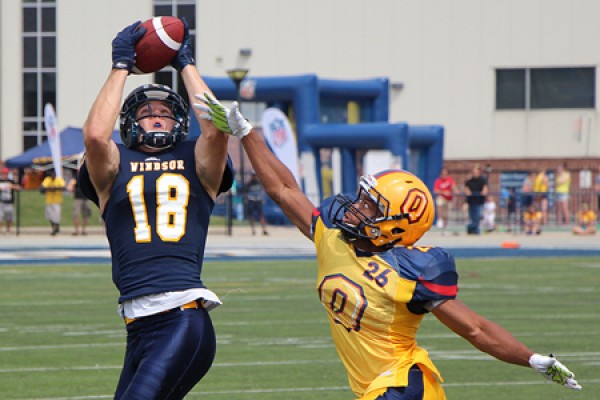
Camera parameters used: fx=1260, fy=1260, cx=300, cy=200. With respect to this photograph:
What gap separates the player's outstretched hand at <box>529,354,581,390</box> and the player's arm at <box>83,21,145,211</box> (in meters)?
1.99

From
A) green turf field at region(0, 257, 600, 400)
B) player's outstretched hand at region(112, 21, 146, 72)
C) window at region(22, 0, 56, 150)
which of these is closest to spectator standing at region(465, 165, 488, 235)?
green turf field at region(0, 257, 600, 400)

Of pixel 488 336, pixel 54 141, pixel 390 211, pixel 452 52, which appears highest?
pixel 452 52

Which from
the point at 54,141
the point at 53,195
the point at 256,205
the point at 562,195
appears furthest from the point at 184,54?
the point at 562,195

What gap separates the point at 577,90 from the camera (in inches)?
1781

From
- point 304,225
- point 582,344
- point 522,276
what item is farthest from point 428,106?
point 304,225

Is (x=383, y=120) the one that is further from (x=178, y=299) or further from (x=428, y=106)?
(x=178, y=299)

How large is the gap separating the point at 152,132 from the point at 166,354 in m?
1.02

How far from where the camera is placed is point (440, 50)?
148 ft

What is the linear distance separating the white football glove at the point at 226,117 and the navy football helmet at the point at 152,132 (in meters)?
0.11

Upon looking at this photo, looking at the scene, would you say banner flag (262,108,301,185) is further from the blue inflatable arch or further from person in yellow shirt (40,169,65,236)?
person in yellow shirt (40,169,65,236)

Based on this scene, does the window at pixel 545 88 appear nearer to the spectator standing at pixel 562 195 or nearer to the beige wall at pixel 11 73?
the spectator standing at pixel 562 195

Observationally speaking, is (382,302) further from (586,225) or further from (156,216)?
(586,225)

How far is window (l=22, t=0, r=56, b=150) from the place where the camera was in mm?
48188

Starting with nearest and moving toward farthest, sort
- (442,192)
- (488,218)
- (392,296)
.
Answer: (392,296) → (442,192) → (488,218)
